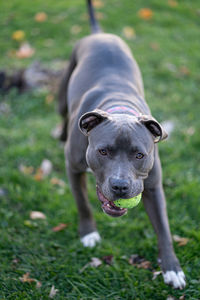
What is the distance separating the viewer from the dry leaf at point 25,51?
761 centimetres

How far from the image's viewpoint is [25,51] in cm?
769

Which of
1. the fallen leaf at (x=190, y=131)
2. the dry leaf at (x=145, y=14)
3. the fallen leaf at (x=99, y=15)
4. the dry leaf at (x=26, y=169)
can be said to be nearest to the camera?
the dry leaf at (x=26, y=169)

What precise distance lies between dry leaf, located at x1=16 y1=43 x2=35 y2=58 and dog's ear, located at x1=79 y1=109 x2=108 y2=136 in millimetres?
5032

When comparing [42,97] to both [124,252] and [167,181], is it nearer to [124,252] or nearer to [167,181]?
[167,181]

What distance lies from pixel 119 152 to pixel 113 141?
10cm

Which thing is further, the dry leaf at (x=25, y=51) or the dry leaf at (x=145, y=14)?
the dry leaf at (x=145, y=14)

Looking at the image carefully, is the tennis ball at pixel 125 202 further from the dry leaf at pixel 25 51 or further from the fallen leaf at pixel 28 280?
the dry leaf at pixel 25 51

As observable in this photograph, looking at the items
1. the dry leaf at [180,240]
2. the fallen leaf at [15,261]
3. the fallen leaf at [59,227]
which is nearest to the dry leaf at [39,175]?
the fallen leaf at [59,227]

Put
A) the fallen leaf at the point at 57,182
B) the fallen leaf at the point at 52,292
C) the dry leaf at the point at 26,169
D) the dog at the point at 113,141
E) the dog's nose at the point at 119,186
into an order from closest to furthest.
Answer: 1. the dog's nose at the point at 119,186
2. the dog at the point at 113,141
3. the fallen leaf at the point at 52,292
4. the fallen leaf at the point at 57,182
5. the dry leaf at the point at 26,169

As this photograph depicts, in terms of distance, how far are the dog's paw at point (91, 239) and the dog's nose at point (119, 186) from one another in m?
1.25

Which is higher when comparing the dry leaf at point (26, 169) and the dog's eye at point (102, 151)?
the dog's eye at point (102, 151)

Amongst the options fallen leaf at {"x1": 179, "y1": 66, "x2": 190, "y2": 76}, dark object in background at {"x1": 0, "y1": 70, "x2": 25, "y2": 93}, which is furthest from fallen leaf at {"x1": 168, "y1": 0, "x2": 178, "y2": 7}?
dark object in background at {"x1": 0, "y1": 70, "x2": 25, "y2": 93}

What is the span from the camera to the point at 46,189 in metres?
4.52

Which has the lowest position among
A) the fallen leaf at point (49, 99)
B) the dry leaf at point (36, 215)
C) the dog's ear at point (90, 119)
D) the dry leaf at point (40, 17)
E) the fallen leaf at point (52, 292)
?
the dry leaf at point (36, 215)
